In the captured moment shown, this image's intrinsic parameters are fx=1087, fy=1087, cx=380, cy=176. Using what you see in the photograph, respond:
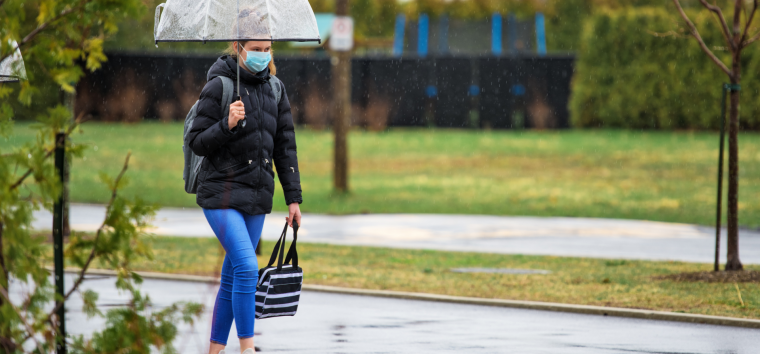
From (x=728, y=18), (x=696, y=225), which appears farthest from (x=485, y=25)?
(x=696, y=225)

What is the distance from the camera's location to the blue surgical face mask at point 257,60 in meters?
5.82

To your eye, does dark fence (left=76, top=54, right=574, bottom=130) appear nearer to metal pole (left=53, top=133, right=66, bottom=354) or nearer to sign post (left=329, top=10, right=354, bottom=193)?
sign post (left=329, top=10, right=354, bottom=193)

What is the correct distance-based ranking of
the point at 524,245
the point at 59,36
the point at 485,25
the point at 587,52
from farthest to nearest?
the point at 485,25, the point at 587,52, the point at 524,245, the point at 59,36

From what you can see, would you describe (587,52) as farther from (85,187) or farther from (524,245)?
(524,245)

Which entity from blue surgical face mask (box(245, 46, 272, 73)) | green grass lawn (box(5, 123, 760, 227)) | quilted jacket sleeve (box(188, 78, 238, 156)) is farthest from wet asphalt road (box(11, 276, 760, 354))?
green grass lawn (box(5, 123, 760, 227))

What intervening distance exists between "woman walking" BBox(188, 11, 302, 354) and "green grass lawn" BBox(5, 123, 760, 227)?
33.2 feet

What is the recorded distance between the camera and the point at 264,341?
287 inches

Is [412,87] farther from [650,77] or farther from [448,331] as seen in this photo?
[448,331]

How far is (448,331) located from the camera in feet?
25.3

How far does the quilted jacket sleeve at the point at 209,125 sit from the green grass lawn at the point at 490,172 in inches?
401

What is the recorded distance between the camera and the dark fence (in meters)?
36.1

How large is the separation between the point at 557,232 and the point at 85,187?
10.3 metres

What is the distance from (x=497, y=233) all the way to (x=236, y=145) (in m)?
8.98

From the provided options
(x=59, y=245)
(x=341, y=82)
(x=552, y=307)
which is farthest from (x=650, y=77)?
(x=59, y=245)
